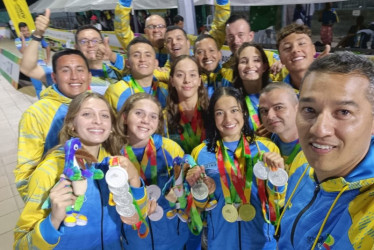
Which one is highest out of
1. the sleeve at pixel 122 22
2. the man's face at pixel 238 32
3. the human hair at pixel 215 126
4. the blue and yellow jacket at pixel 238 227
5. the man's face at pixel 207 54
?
the sleeve at pixel 122 22

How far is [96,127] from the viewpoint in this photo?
5.87 feet

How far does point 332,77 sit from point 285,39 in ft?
6.20

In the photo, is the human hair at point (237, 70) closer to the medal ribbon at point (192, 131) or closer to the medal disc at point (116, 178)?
the medal ribbon at point (192, 131)

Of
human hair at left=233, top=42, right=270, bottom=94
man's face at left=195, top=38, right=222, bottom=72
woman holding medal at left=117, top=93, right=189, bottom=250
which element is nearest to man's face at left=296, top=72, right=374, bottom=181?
woman holding medal at left=117, top=93, right=189, bottom=250

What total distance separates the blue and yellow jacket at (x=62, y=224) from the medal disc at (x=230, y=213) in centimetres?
65

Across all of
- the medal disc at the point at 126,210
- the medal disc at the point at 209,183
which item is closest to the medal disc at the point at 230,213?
the medal disc at the point at 209,183

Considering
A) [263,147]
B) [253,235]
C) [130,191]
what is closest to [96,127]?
[130,191]

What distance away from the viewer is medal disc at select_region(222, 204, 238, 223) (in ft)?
6.10

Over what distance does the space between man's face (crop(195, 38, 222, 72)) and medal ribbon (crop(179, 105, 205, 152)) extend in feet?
2.94

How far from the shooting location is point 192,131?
2.69 meters

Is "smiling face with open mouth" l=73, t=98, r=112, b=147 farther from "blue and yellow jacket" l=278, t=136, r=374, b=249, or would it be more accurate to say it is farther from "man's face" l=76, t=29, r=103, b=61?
"man's face" l=76, t=29, r=103, b=61

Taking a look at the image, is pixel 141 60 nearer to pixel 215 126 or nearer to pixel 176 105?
pixel 176 105

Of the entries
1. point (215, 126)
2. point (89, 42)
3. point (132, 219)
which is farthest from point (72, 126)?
point (89, 42)

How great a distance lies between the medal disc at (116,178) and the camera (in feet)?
4.27
